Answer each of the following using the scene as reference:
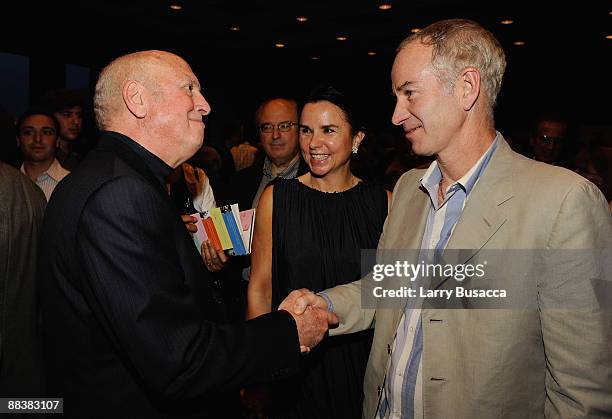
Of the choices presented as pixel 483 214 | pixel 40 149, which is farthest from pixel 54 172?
pixel 483 214

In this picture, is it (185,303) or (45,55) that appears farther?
(45,55)

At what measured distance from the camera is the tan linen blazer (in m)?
1.40

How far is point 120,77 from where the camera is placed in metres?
1.70

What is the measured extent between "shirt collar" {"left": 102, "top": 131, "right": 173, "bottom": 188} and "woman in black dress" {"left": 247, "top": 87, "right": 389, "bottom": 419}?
3.38 feet

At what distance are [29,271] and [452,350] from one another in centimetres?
202

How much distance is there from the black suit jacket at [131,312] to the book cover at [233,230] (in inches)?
47.8

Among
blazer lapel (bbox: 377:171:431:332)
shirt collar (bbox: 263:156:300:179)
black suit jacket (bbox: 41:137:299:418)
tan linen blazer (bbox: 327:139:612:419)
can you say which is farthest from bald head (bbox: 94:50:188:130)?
shirt collar (bbox: 263:156:300:179)

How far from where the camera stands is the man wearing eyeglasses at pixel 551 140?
5086 millimetres

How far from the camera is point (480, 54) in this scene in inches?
67.1

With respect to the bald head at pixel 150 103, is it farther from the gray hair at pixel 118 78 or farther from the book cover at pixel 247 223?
the book cover at pixel 247 223

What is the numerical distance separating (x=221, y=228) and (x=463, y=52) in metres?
1.74

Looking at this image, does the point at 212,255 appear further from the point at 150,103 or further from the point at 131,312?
the point at 131,312

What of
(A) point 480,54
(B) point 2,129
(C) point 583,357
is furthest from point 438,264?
(B) point 2,129

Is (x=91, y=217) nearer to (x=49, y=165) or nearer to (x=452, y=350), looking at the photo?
(x=452, y=350)
